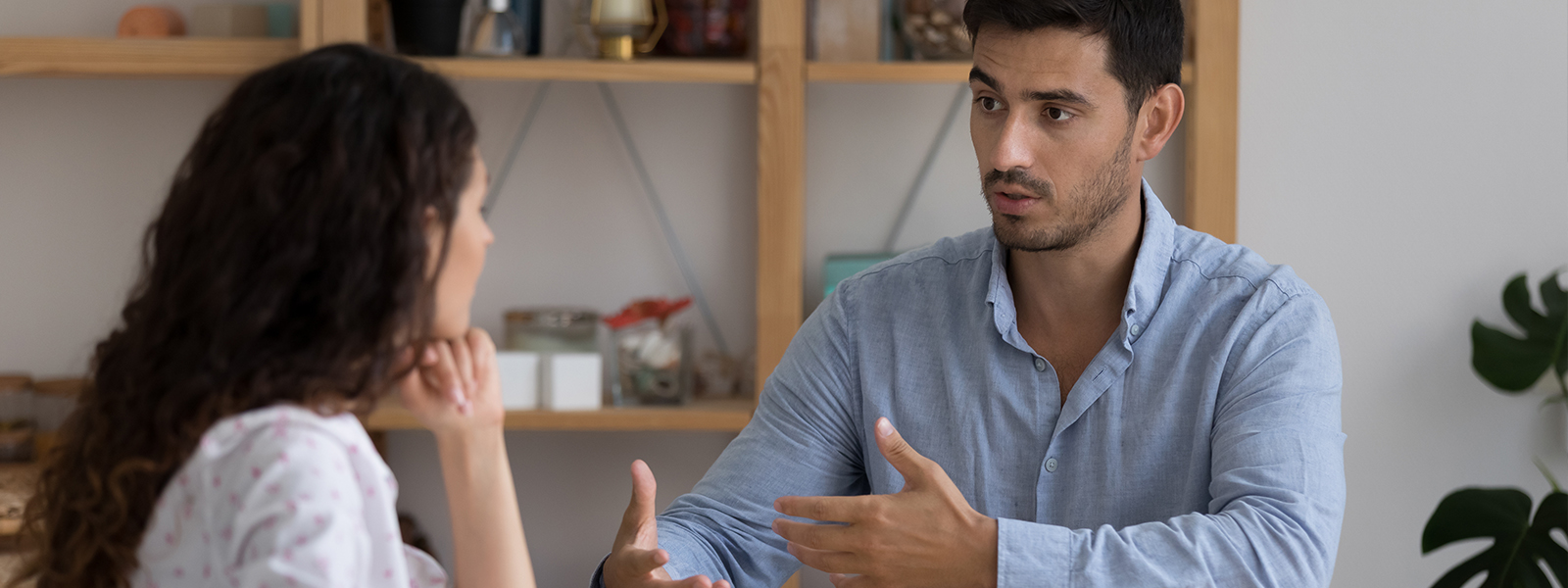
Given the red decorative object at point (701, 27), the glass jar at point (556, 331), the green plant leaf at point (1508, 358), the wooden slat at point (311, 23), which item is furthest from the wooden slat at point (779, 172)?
the green plant leaf at point (1508, 358)

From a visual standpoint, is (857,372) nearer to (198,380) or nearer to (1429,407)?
(198,380)

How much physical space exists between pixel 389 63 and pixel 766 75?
1.31m

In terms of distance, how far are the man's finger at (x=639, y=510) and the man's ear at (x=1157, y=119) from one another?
724mm

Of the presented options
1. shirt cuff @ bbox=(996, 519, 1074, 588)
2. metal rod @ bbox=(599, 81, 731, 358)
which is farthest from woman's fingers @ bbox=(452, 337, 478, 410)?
metal rod @ bbox=(599, 81, 731, 358)

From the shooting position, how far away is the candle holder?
2102mm

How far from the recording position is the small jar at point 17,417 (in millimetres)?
2107

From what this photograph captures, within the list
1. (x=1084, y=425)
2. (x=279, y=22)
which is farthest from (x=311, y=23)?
(x=1084, y=425)

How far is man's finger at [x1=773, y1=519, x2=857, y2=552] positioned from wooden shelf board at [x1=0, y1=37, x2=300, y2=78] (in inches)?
54.9

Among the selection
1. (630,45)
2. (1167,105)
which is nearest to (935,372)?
(1167,105)

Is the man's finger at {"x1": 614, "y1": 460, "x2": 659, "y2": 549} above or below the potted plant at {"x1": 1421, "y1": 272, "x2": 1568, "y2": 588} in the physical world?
above

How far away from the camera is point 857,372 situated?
57.6 inches

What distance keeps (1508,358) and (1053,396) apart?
1233 millimetres

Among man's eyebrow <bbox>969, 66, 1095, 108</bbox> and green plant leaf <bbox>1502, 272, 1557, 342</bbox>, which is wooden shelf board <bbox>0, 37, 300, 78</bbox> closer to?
man's eyebrow <bbox>969, 66, 1095, 108</bbox>

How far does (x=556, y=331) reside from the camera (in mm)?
2162
